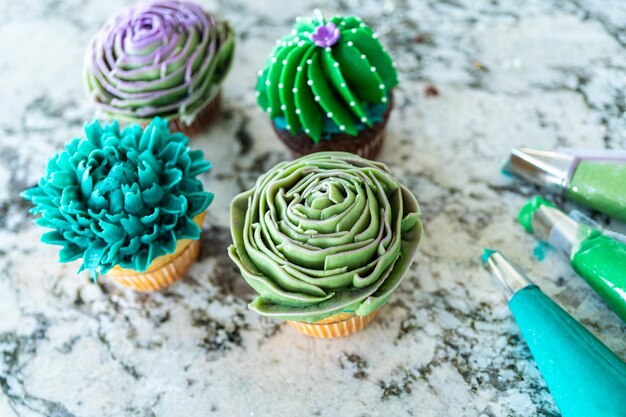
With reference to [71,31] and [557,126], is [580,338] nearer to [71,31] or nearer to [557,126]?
[557,126]

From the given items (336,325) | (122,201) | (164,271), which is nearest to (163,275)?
(164,271)

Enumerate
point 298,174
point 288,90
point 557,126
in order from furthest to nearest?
point 557,126 → point 288,90 → point 298,174

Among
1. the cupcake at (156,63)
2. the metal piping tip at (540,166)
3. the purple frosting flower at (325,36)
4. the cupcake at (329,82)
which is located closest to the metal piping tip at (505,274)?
the metal piping tip at (540,166)

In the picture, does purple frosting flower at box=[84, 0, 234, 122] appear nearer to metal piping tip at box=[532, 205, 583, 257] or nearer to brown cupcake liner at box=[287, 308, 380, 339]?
brown cupcake liner at box=[287, 308, 380, 339]

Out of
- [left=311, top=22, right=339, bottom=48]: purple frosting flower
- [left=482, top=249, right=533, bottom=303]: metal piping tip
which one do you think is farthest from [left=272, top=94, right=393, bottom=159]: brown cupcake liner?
[left=482, top=249, right=533, bottom=303]: metal piping tip

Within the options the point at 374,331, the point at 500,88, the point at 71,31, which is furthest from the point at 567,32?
the point at 71,31
